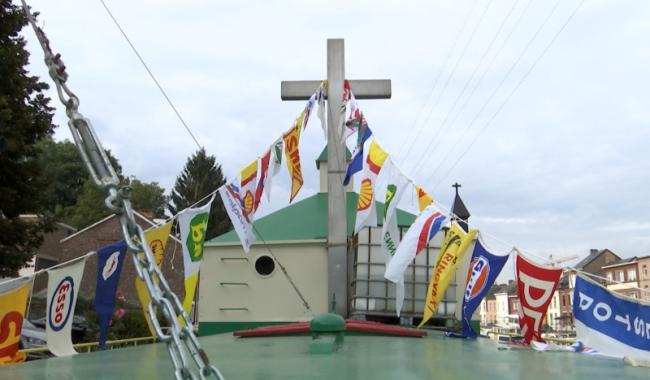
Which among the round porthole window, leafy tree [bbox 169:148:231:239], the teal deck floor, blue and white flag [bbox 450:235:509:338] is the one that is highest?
leafy tree [bbox 169:148:231:239]

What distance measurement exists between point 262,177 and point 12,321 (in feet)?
14.3

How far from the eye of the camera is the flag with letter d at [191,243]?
27.9 ft

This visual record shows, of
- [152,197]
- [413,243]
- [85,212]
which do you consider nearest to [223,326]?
[413,243]

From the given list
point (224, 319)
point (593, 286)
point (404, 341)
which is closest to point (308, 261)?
Result: point (224, 319)

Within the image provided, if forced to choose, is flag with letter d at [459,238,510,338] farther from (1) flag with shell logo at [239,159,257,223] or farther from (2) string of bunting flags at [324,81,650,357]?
(1) flag with shell logo at [239,159,257,223]

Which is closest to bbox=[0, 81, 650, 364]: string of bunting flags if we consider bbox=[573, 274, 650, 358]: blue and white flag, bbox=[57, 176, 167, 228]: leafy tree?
bbox=[573, 274, 650, 358]: blue and white flag

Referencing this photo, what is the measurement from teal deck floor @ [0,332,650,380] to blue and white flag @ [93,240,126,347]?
2.56 ft

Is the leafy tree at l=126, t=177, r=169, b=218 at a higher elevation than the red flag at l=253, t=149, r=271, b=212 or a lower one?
higher

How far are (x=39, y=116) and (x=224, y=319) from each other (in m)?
6.97

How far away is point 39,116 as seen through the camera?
1437 centimetres

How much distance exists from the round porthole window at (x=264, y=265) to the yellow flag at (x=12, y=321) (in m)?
5.12

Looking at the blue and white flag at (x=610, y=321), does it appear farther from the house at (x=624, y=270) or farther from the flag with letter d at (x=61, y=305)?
the house at (x=624, y=270)

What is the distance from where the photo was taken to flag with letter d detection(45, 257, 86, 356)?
6.99 m

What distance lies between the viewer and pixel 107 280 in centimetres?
729
